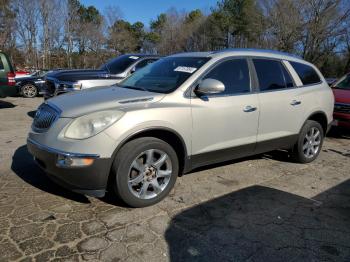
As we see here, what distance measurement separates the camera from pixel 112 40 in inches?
2016

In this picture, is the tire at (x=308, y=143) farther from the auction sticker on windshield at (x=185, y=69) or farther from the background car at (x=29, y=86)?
the background car at (x=29, y=86)

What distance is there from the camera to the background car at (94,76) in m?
8.28

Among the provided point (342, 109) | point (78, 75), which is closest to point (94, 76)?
point (78, 75)

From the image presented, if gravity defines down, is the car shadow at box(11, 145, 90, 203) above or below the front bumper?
below

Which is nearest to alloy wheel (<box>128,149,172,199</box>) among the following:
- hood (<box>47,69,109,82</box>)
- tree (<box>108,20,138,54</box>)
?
hood (<box>47,69,109,82</box>)

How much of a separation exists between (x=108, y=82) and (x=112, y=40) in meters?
44.8

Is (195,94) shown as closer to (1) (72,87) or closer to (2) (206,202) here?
(2) (206,202)

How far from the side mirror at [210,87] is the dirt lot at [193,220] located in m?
1.24

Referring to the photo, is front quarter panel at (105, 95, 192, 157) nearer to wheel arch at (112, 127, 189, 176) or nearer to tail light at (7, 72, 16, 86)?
wheel arch at (112, 127, 189, 176)

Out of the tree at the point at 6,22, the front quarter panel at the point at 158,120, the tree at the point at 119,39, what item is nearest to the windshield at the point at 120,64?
the front quarter panel at the point at 158,120

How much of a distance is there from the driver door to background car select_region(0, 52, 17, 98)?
28.4 ft

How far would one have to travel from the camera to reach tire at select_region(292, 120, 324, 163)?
5.72 meters

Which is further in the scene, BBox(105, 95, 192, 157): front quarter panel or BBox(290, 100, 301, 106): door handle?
BBox(290, 100, 301, 106): door handle

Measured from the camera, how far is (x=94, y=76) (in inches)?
337
